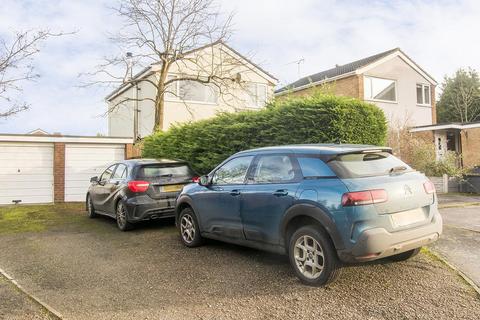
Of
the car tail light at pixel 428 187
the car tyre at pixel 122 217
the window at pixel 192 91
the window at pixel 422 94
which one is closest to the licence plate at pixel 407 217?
the car tail light at pixel 428 187

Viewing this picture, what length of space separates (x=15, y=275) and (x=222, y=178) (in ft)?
10.5

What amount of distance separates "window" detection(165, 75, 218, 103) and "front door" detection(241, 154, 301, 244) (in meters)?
14.4

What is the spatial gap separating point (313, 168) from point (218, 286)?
1.80 metres

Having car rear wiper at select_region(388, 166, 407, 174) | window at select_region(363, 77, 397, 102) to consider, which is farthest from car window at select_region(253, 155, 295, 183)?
window at select_region(363, 77, 397, 102)

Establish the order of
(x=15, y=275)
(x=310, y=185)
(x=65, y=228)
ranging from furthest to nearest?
(x=65, y=228) → (x=15, y=275) → (x=310, y=185)

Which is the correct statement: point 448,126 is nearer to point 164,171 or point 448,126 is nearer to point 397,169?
point 164,171

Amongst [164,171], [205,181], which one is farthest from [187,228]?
[164,171]

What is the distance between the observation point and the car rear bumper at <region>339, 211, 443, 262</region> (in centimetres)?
419

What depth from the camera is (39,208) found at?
44.8ft

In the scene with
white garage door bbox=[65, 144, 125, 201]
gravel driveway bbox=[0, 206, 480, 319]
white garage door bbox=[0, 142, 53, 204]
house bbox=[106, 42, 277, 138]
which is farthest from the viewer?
house bbox=[106, 42, 277, 138]

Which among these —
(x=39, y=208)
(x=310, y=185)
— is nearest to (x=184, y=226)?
(x=310, y=185)

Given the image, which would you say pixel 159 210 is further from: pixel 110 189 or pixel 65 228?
pixel 65 228

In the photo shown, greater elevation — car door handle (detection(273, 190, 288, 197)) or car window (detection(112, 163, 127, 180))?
car window (detection(112, 163, 127, 180))

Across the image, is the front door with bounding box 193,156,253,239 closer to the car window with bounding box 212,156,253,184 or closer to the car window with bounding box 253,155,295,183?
the car window with bounding box 212,156,253,184
